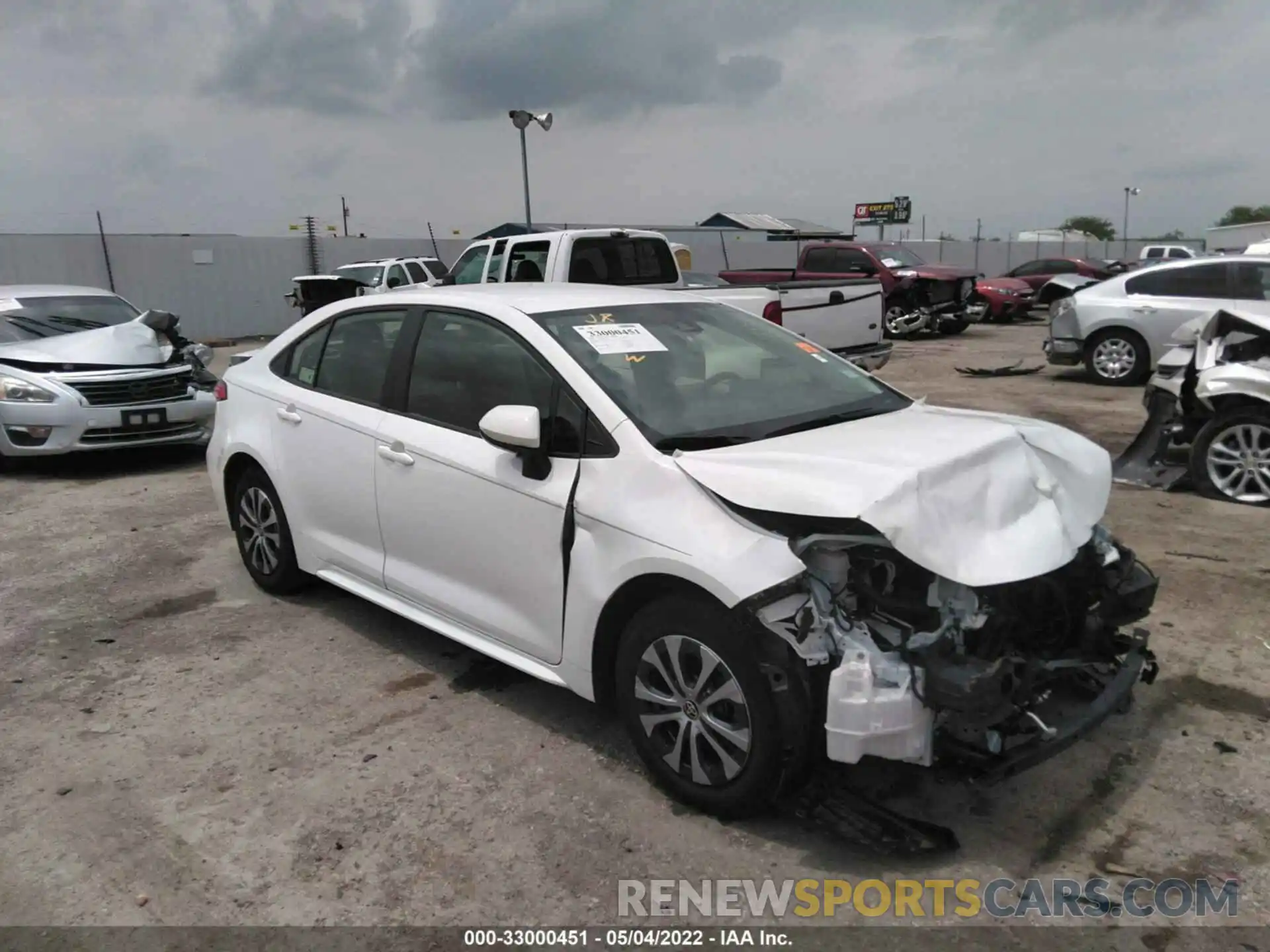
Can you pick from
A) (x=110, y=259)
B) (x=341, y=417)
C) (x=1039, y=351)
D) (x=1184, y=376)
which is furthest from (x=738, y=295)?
(x=110, y=259)

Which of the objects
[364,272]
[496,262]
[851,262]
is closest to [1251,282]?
[496,262]

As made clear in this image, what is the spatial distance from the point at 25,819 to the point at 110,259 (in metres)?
23.6

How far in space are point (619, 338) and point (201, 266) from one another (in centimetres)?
2397

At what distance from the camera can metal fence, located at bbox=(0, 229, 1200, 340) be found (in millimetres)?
22562

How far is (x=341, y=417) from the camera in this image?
14.7ft

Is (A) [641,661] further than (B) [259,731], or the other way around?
(B) [259,731]

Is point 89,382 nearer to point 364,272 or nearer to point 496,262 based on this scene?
point 496,262

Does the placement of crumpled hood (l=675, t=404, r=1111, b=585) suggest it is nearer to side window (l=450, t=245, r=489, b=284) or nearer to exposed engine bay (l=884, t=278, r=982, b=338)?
side window (l=450, t=245, r=489, b=284)

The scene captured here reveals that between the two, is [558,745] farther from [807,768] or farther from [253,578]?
[253,578]

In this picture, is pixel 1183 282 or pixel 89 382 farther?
pixel 1183 282

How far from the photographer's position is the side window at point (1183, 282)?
36.1ft

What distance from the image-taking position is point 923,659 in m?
2.79

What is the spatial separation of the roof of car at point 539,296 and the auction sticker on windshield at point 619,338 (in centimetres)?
18

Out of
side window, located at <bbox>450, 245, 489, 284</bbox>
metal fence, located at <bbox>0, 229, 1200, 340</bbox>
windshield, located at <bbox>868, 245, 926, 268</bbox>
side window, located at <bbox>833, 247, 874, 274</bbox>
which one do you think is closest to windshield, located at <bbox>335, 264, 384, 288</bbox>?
metal fence, located at <bbox>0, 229, 1200, 340</bbox>
